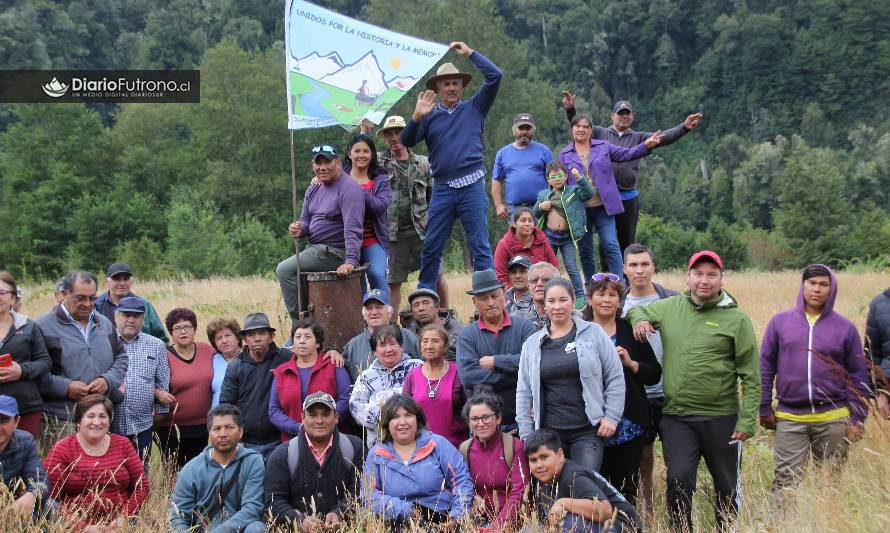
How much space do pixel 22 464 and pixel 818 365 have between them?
5505 millimetres

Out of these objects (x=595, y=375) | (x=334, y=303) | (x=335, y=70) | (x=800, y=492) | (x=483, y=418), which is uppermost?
(x=335, y=70)

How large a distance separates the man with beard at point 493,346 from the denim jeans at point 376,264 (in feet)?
6.57

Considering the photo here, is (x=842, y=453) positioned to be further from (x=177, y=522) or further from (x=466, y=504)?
(x=177, y=522)

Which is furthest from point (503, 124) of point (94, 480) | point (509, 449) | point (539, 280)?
point (94, 480)

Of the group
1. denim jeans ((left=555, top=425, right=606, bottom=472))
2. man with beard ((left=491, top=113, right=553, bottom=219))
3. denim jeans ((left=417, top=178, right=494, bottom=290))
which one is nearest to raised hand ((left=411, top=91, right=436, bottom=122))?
denim jeans ((left=417, top=178, right=494, bottom=290))

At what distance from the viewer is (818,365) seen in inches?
249

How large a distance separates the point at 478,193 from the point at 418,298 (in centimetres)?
165

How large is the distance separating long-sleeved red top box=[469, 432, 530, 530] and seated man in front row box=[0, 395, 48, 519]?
2951 mm

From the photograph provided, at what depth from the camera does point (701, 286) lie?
20.6 feet

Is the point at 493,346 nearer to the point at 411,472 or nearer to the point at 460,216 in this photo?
the point at 411,472

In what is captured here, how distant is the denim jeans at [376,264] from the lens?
8.97 m

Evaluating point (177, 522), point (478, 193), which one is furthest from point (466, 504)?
point (478, 193)

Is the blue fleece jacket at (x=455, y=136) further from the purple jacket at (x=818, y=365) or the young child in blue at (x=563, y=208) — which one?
the purple jacket at (x=818, y=365)

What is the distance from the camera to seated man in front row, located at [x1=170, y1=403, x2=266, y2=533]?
21.5ft
